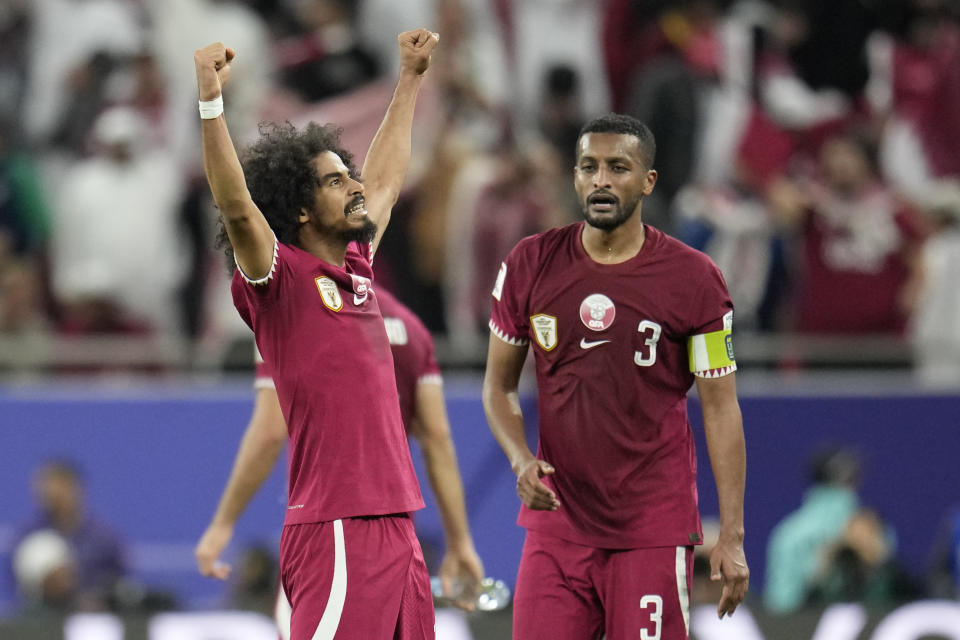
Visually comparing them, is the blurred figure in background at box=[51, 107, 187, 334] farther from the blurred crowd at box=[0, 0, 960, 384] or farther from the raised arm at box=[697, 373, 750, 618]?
the raised arm at box=[697, 373, 750, 618]

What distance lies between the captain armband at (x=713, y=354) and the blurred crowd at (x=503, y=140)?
4.73m

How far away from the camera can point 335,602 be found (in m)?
4.91

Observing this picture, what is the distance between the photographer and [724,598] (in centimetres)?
517

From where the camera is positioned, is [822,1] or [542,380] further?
[822,1]

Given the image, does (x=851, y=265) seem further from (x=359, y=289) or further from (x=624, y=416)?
(x=359, y=289)

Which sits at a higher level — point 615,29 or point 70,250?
point 615,29

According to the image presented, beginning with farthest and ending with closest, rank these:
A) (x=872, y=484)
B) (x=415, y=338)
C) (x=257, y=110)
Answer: (x=257, y=110) < (x=872, y=484) < (x=415, y=338)

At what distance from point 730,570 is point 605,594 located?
1.41 feet

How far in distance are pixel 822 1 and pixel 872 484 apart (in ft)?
11.6

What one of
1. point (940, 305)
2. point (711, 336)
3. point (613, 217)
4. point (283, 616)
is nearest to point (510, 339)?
point (613, 217)

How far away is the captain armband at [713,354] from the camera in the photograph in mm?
5281

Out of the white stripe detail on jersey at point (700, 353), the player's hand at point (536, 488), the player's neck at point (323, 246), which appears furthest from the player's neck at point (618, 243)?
the player's neck at point (323, 246)

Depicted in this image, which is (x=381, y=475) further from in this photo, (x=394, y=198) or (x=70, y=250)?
(x=70, y=250)

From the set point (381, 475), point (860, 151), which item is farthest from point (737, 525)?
point (860, 151)
